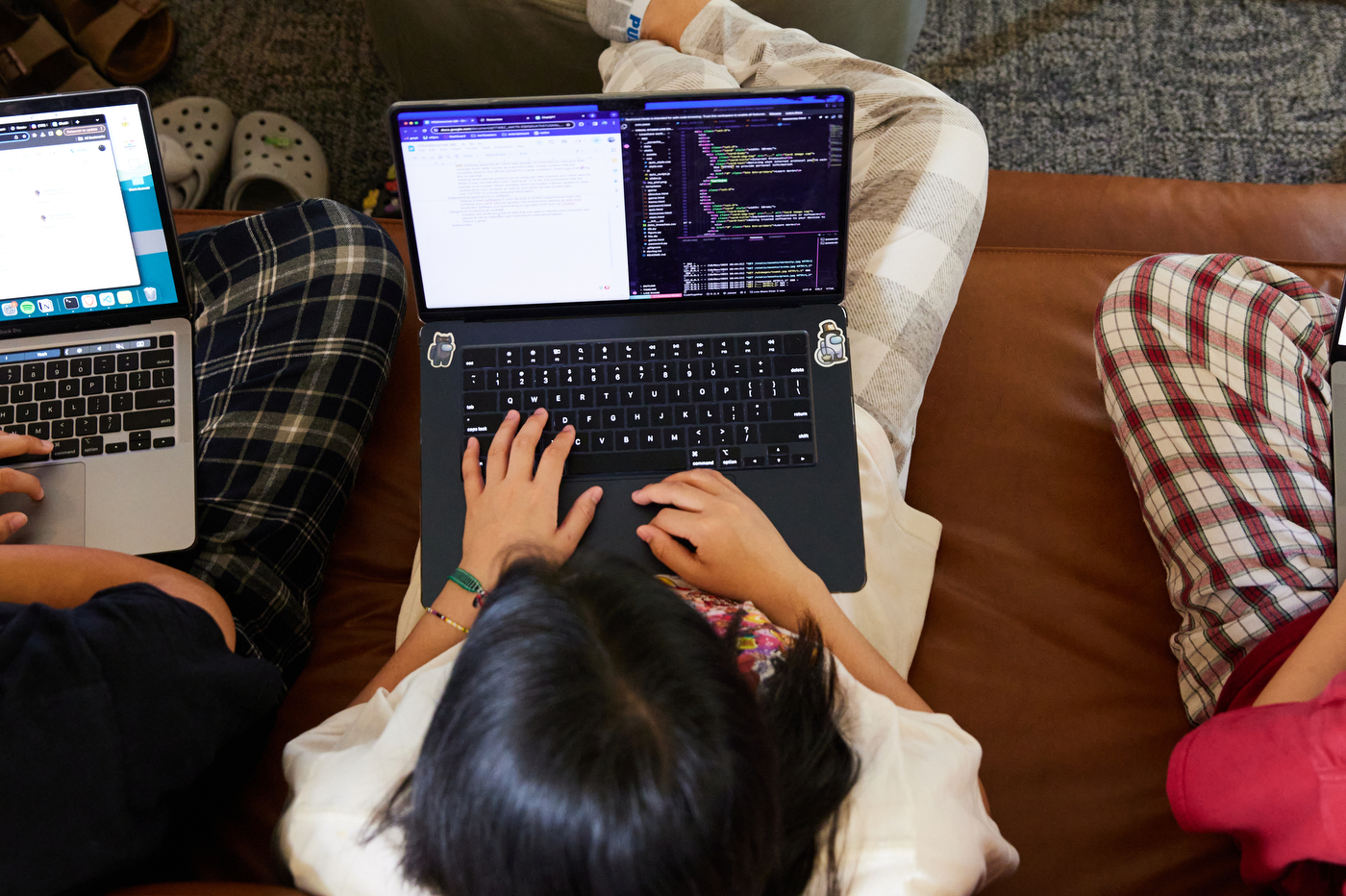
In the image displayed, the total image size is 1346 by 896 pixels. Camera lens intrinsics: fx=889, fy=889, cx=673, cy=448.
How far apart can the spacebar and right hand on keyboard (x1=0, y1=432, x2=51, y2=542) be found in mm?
530

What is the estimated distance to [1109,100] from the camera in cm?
167

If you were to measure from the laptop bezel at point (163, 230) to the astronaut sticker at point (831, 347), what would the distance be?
25.6 inches

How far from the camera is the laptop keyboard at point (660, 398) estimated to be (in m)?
0.86

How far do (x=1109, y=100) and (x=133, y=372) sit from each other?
5.50 ft

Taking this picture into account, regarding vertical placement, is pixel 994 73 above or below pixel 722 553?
above

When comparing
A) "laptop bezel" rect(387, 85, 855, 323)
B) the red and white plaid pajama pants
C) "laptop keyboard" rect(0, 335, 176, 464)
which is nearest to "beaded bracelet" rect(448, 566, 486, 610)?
"laptop bezel" rect(387, 85, 855, 323)

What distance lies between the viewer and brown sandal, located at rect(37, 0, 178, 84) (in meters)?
1.60

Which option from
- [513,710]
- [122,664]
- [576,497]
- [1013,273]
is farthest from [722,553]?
[1013,273]

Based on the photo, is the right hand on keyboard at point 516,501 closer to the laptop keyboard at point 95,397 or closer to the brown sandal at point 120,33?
the laptop keyboard at point 95,397

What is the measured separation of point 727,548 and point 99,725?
0.48 meters

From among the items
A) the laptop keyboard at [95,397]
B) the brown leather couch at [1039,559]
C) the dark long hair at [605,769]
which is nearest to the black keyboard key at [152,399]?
the laptop keyboard at [95,397]

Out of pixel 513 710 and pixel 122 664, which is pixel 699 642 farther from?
pixel 122 664

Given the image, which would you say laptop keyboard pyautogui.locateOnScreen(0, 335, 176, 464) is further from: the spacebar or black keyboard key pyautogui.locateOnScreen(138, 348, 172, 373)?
the spacebar

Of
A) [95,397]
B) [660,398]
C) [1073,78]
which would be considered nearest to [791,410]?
[660,398]
